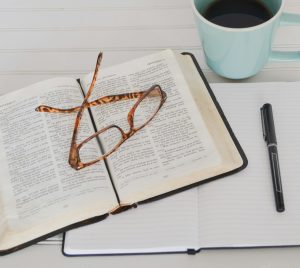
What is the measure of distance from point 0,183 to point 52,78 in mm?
179

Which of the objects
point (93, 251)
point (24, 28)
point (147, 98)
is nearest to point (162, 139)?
point (147, 98)

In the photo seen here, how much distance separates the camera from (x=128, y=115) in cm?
63

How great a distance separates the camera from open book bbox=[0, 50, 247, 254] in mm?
569

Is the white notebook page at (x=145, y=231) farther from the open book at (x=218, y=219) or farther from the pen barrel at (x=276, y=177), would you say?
the pen barrel at (x=276, y=177)

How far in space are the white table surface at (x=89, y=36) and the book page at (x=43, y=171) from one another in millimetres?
68

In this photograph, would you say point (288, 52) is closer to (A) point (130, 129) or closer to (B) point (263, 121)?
(B) point (263, 121)

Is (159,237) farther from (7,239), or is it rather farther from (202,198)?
(7,239)

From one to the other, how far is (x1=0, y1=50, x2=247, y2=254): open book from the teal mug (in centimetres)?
5

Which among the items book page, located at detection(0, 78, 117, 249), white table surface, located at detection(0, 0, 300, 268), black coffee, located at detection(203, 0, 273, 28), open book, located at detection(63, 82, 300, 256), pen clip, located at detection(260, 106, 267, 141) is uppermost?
black coffee, located at detection(203, 0, 273, 28)

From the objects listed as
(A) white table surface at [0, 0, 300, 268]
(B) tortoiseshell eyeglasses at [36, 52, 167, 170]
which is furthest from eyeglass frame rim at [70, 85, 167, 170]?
(A) white table surface at [0, 0, 300, 268]

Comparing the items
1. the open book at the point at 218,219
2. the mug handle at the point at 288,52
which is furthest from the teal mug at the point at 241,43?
the open book at the point at 218,219

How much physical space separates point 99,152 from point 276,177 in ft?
0.79

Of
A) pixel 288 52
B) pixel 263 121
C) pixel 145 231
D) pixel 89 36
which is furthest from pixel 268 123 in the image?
pixel 89 36

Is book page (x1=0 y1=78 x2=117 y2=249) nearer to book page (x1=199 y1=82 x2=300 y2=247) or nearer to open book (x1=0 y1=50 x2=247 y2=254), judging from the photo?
open book (x1=0 y1=50 x2=247 y2=254)
